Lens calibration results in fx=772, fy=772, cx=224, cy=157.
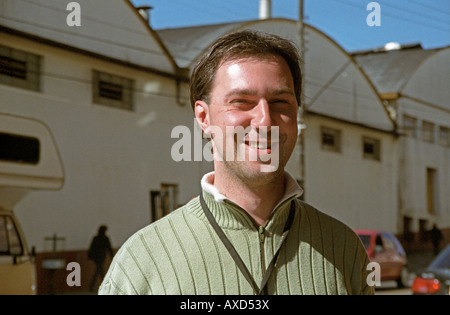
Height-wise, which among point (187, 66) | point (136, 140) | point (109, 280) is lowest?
point (109, 280)

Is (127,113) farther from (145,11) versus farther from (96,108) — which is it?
(145,11)

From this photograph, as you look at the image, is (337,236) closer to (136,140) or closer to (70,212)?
(70,212)

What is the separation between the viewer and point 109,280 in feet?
5.27

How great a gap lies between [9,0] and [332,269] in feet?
46.0

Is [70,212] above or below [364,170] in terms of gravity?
below

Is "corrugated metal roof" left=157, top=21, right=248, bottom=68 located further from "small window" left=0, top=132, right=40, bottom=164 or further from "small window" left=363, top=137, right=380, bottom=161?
"small window" left=363, top=137, right=380, bottom=161

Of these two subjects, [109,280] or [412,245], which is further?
[412,245]

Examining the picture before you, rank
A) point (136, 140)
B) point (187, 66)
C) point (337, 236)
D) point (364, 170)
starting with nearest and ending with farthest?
point (337, 236), point (136, 140), point (187, 66), point (364, 170)

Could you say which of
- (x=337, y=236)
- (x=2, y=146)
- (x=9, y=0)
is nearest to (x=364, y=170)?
(x=9, y=0)

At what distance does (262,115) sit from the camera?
1551 mm

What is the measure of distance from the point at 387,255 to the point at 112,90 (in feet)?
23.1

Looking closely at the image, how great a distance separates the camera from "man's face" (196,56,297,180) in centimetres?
155

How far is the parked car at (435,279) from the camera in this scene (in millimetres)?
6511

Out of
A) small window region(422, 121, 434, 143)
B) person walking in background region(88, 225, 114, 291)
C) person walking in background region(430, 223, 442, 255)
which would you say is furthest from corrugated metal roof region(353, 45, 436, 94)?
person walking in background region(88, 225, 114, 291)
